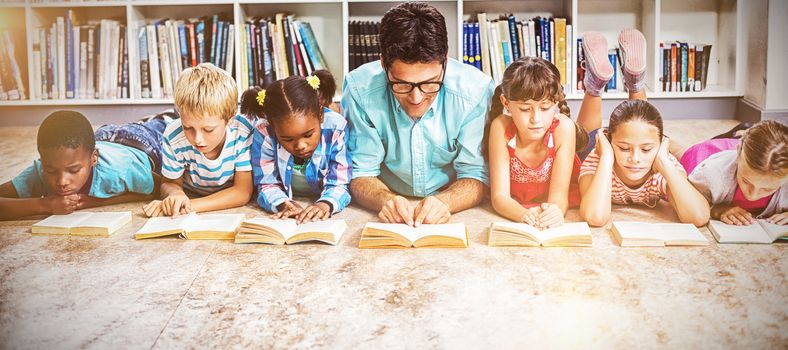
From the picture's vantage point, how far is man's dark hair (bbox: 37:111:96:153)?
241cm

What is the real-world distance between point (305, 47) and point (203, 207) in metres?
1.63

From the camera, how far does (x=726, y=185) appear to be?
222 cm

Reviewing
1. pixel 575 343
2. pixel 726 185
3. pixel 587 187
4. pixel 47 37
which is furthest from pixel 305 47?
pixel 575 343

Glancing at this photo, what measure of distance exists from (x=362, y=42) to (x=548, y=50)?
2.94 feet

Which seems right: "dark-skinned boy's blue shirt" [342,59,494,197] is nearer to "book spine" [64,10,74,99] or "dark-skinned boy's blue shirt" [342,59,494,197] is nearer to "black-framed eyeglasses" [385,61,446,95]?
"black-framed eyeglasses" [385,61,446,95]

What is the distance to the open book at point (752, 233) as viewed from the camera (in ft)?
6.95

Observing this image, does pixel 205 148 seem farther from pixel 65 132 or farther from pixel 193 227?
pixel 65 132

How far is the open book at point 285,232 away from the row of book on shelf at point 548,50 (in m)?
1.86

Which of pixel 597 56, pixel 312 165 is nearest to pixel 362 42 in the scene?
pixel 312 165

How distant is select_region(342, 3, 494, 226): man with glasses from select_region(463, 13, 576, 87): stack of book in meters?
1.46

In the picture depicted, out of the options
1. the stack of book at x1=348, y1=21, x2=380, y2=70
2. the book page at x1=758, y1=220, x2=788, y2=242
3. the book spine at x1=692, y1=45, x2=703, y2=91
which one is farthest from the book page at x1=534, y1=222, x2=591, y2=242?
the book spine at x1=692, y1=45, x2=703, y2=91

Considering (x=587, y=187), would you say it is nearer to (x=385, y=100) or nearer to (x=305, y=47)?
(x=385, y=100)

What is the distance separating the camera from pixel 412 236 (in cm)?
218

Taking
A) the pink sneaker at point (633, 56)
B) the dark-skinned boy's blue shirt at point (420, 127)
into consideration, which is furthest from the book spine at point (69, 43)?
the pink sneaker at point (633, 56)
